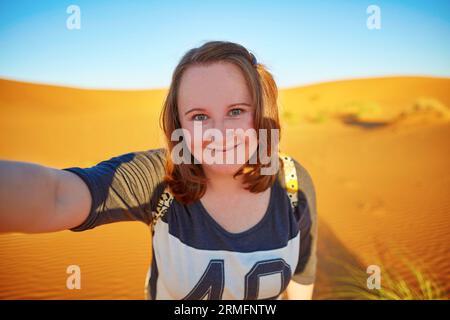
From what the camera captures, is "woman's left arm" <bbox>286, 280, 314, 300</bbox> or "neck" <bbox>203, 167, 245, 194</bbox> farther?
"woman's left arm" <bbox>286, 280, 314, 300</bbox>

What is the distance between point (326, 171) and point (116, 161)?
7.41 m

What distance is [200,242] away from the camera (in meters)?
1.33

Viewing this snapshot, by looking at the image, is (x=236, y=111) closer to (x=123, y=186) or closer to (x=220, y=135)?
(x=220, y=135)

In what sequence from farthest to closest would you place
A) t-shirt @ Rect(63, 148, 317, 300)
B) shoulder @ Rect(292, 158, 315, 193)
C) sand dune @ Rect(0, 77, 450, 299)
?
1. sand dune @ Rect(0, 77, 450, 299)
2. shoulder @ Rect(292, 158, 315, 193)
3. t-shirt @ Rect(63, 148, 317, 300)

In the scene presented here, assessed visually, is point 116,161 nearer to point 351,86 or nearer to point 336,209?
point 336,209

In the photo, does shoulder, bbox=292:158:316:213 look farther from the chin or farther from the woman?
the chin

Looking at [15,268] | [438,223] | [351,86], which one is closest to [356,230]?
[438,223]

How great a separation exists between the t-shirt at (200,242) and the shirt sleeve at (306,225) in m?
0.09

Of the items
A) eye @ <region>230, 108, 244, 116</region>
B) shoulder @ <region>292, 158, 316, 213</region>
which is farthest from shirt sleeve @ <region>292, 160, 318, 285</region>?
eye @ <region>230, 108, 244, 116</region>

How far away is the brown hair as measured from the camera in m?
1.36

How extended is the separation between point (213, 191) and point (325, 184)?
6249 millimetres

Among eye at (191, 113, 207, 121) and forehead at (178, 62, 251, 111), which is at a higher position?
forehead at (178, 62, 251, 111)

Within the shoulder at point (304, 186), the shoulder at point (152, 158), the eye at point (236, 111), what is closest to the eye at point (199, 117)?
the eye at point (236, 111)

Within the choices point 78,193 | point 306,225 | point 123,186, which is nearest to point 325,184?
point 306,225
